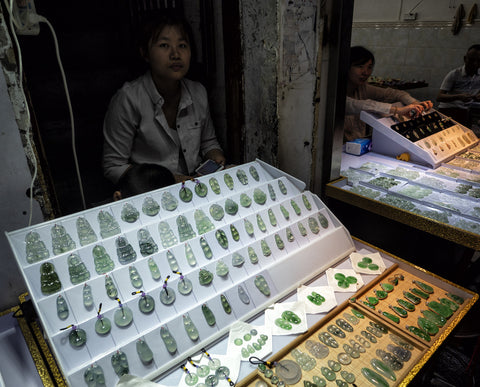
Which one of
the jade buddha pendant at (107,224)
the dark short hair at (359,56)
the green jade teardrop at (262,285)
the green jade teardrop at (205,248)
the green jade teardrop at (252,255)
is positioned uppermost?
the dark short hair at (359,56)

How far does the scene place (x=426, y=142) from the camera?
274 cm

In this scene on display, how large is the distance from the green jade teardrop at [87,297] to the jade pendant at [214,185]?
2.71ft

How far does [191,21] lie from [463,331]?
315cm

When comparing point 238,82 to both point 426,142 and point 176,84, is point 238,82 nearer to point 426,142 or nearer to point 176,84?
point 176,84

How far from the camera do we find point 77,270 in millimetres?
1422

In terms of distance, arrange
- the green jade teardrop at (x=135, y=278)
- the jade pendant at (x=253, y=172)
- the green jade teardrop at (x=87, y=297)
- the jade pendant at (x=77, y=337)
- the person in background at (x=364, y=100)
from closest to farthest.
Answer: the jade pendant at (x=77, y=337) → the green jade teardrop at (x=87, y=297) → the green jade teardrop at (x=135, y=278) → the jade pendant at (x=253, y=172) → the person in background at (x=364, y=100)

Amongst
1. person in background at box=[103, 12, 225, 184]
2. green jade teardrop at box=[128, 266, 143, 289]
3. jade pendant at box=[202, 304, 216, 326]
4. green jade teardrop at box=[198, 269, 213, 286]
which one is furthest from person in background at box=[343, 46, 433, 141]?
green jade teardrop at box=[128, 266, 143, 289]

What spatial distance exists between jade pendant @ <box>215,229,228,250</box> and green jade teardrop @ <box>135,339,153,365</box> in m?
0.59

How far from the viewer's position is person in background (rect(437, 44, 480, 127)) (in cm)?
460

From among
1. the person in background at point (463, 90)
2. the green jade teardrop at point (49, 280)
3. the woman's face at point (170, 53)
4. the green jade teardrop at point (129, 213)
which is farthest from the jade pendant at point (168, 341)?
the person in background at point (463, 90)

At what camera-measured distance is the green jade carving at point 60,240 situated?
1469mm

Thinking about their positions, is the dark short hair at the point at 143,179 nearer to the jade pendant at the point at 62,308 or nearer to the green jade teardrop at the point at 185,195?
the green jade teardrop at the point at 185,195

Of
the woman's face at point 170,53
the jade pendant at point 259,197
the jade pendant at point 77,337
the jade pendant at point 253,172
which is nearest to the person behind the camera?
the jade pendant at point 77,337

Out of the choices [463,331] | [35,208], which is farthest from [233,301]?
[463,331]
